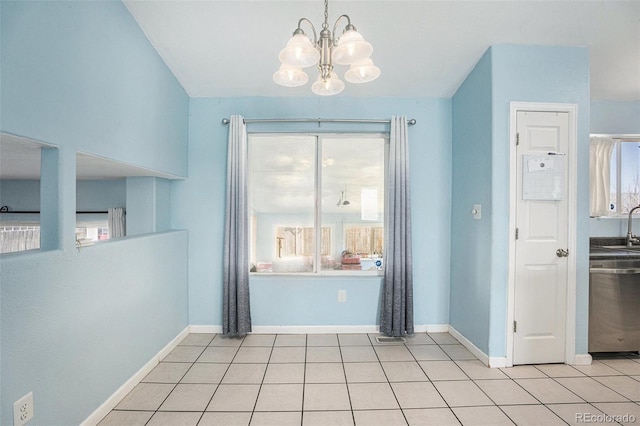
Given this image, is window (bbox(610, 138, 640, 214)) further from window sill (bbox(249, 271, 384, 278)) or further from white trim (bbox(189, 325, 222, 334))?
white trim (bbox(189, 325, 222, 334))

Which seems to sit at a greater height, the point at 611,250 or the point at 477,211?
the point at 477,211

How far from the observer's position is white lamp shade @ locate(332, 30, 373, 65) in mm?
1407

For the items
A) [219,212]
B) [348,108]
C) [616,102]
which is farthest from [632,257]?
[219,212]

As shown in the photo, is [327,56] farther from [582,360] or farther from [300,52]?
[582,360]

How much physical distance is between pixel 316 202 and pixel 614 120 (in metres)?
3.44

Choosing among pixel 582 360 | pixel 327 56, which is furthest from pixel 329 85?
pixel 582 360

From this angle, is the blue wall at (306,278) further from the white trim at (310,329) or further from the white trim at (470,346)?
the white trim at (470,346)

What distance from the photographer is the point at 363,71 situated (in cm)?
152

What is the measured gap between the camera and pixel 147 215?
2828mm

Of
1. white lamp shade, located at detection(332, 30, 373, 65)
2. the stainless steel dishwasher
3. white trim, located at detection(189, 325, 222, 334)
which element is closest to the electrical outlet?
white trim, located at detection(189, 325, 222, 334)

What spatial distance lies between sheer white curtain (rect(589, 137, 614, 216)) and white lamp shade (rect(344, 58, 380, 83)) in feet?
10.6

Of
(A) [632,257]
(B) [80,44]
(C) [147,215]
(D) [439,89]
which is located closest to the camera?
(B) [80,44]

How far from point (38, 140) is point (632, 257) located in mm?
4218

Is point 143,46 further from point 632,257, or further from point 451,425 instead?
point 632,257
